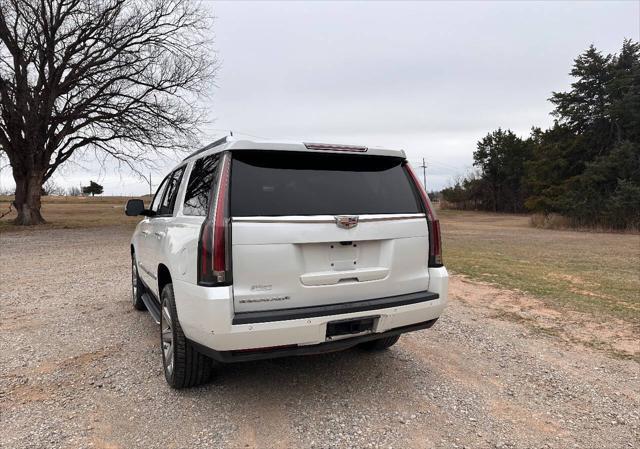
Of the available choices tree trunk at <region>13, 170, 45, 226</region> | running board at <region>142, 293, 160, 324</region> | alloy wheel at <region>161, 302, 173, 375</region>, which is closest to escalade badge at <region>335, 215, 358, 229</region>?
alloy wheel at <region>161, 302, 173, 375</region>

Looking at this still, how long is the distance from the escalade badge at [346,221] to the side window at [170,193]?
6.01ft

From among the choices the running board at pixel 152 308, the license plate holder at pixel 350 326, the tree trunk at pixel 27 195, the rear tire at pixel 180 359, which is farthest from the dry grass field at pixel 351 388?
the tree trunk at pixel 27 195

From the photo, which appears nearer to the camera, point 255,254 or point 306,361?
point 255,254

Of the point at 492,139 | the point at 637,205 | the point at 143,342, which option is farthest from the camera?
the point at 492,139

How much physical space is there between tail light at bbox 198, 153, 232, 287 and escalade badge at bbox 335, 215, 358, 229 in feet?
2.46

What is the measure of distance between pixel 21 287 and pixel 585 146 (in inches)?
1484

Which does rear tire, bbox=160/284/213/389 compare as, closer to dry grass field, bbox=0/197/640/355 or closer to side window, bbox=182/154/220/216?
side window, bbox=182/154/220/216

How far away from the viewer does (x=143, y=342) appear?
4.52 m

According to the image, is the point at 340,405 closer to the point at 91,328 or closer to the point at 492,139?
the point at 91,328

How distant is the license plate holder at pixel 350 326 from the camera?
2.87 m

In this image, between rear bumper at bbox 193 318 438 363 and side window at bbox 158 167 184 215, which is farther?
side window at bbox 158 167 184 215

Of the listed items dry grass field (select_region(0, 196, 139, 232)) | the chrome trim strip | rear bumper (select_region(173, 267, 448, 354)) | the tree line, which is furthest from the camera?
the tree line

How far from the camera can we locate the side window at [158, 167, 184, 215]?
4066 mm

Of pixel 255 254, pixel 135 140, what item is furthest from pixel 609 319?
pixel 135 140
